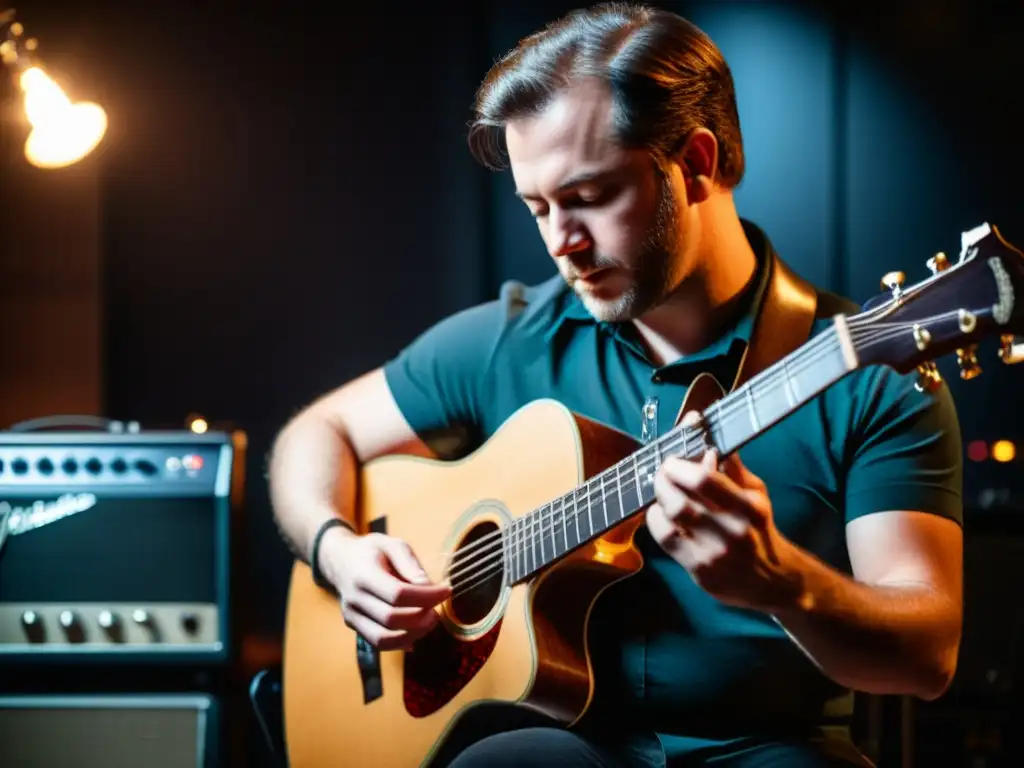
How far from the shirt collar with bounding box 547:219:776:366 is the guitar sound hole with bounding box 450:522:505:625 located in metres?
0.32

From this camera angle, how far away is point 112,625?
5.84 feet

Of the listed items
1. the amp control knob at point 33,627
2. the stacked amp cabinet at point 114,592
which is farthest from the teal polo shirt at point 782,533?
the amp control knob at point 33,627

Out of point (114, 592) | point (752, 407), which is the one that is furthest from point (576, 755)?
point (114, 592)

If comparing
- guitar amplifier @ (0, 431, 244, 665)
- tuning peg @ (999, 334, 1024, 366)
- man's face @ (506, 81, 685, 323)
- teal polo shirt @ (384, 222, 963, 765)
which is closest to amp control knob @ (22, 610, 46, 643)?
guitar amplifier @ (0, 431, 244, 665)

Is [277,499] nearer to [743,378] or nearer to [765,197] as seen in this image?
[743,378]

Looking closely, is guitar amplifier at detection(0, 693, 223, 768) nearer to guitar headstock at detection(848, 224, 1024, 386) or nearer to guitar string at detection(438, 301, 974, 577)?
guitar string at detection(438, 301, 974, 577)

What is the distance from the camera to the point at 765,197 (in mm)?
3113

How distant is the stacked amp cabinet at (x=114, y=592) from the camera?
1.76 meters

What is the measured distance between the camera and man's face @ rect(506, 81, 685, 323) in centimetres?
136

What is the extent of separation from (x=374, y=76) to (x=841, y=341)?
2.17 meters

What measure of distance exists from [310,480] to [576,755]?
64 cm

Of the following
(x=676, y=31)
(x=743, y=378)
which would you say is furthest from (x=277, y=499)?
(x=676, y=31)

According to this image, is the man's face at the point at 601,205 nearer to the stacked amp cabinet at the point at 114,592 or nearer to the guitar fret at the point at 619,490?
the guitar fret at the point at 619,490

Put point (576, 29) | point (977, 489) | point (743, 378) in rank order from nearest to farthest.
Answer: point (743, 378) → point (576, 29) → point (977, 489)
